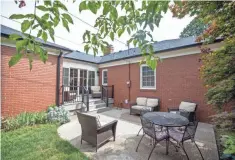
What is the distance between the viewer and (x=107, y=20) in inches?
53.8

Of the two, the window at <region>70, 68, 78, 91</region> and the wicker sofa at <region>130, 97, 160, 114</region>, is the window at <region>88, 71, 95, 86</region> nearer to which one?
the window at <region>70, 68, 78, 91</region>

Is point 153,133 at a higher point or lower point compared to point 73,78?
lower

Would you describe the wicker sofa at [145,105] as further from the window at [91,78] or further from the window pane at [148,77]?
the window at [91,78]

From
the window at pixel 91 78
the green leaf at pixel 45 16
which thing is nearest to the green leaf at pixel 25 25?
the green leaf at pixel 45 16

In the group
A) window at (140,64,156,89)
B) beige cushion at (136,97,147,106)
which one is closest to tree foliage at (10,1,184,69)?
beige cushion at (136,97,147,106)

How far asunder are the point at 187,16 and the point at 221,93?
6.87 feet

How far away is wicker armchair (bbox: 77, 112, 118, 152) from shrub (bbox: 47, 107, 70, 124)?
8.12ft

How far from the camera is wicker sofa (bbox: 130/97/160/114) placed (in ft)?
24.5

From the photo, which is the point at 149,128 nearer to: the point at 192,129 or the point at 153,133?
the point at 153,133

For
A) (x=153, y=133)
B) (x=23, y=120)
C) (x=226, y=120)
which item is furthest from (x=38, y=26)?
(x=23, y=120)

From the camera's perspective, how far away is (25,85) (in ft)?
19.4

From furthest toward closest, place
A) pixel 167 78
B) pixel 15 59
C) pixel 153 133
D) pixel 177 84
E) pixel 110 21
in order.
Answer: pixel 167 78 → pixel 177 84 → pixel 153 133 → pixel 110 21 → pixel 15 59

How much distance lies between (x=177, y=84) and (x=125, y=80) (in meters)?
3.66

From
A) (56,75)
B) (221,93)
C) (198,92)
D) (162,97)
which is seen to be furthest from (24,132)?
(198,92)
